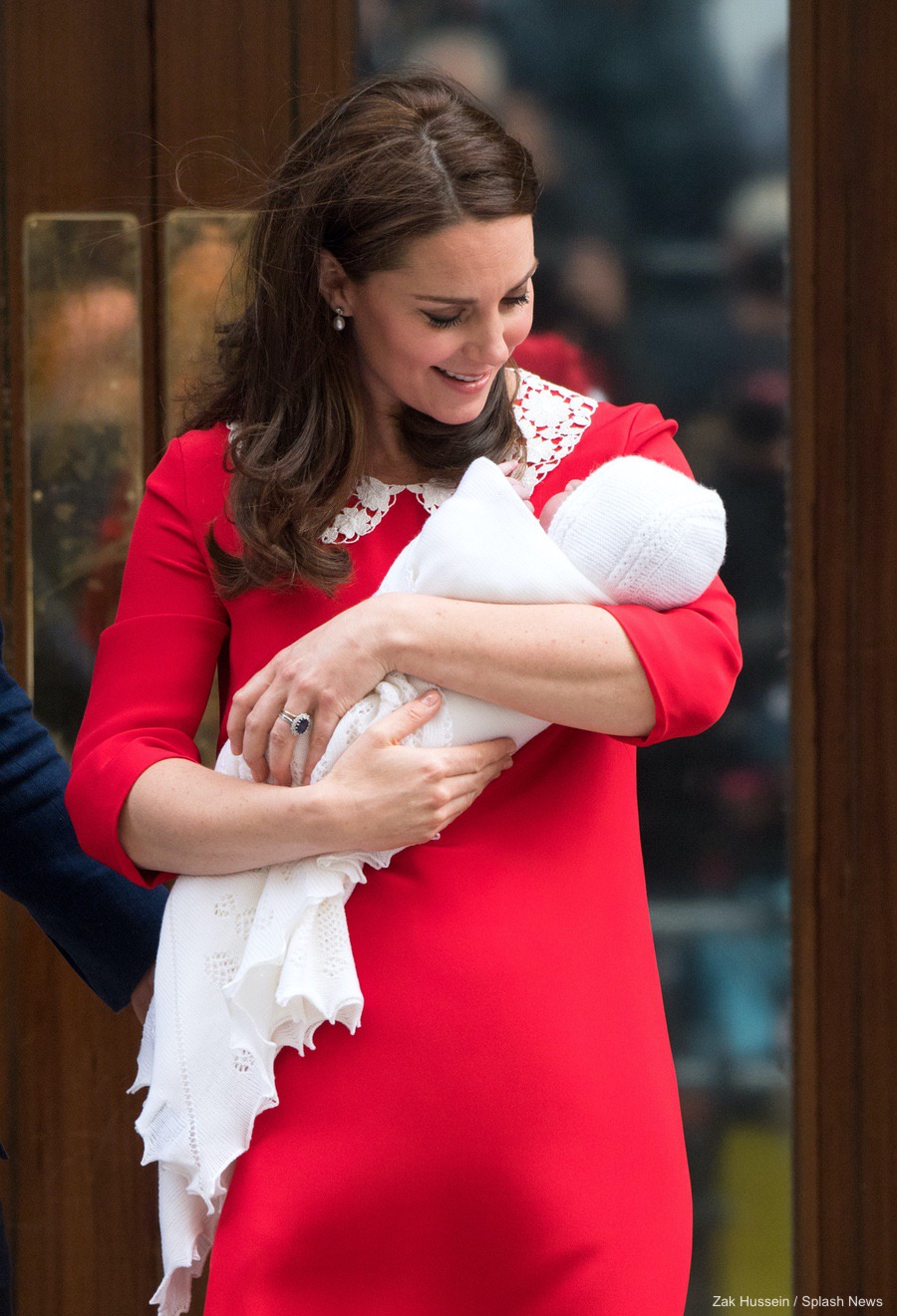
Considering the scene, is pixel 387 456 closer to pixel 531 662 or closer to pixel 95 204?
pixel 531 662

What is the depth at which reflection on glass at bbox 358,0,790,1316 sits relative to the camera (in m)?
2.16

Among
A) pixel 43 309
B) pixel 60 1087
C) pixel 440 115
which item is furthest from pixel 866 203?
pixel 60 1087

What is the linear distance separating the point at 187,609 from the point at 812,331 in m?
1.26

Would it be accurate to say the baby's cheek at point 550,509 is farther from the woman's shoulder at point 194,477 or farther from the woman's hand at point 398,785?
the woman's shoulder at point 194,477

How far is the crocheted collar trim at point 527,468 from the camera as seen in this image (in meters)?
1.37

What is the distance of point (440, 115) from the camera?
4.30 feet

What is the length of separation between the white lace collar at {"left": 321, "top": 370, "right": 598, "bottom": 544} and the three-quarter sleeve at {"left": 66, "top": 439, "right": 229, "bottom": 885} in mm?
137

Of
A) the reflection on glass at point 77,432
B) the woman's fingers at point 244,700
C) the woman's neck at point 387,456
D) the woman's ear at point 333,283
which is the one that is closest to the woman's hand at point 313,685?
the woman's fingers at point 244,700

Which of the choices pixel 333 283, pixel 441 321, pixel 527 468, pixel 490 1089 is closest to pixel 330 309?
pixel 333 283

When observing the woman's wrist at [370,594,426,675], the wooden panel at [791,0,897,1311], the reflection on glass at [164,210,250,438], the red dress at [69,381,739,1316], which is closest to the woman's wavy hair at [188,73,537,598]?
the woman's wrist at [370,594,426,675]

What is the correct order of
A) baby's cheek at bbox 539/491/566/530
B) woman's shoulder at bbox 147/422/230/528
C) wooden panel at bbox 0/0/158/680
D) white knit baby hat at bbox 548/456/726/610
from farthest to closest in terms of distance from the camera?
wooden panel at bbox 0/0/158/680, woman's shoulder at bbox 147/422/230/528, baby's cheek at bbox 539/491/566/530, white knit baby hat at bbox 548/456/726/610

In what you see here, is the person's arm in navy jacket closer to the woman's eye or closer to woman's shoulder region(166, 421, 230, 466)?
woman's shoulder region(166, 421, 230, 466)

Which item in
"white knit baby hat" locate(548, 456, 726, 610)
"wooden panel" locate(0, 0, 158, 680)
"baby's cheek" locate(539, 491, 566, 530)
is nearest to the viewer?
"white knit baby hat" locate(548, 456, 726, 610)

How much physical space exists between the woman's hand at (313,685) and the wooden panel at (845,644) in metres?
1.18
